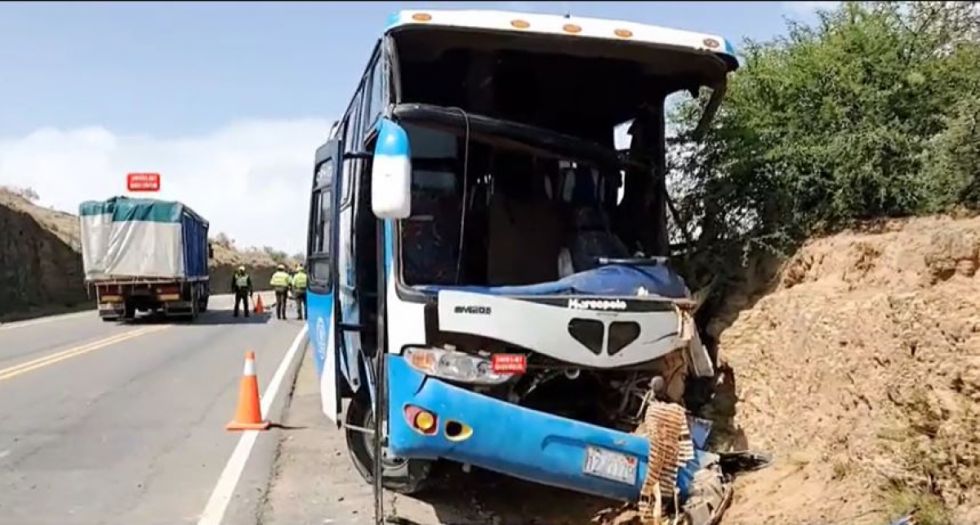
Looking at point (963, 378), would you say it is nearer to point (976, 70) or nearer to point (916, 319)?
point (916, 319)

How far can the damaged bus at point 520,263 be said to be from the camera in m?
5.69

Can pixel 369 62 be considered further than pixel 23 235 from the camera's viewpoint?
No

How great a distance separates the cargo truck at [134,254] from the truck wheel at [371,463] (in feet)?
65.3

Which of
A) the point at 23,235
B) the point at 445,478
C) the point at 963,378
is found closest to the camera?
the point at 963,378

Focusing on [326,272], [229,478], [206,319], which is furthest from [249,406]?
[206,319]

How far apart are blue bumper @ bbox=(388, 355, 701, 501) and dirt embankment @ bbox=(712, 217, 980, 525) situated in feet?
3.08

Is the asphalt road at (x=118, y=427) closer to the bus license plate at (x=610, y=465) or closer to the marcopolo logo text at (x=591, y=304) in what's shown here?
the bus license plate at (x=610, y=465)

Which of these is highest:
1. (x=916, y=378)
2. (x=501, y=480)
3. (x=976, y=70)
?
(x=976, y=70)

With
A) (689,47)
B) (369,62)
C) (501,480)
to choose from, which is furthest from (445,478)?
(689,47)

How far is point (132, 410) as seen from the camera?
36.1 feet

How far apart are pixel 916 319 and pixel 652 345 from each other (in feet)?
5.02

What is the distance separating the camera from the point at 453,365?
5.70 m

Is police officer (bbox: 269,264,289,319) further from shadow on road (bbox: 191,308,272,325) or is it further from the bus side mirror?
the bus side mirror

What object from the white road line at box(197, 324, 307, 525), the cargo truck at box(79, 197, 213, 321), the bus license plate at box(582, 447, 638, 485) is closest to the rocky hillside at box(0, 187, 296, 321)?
the cargo truck at box(79, 197, 213, 321)
